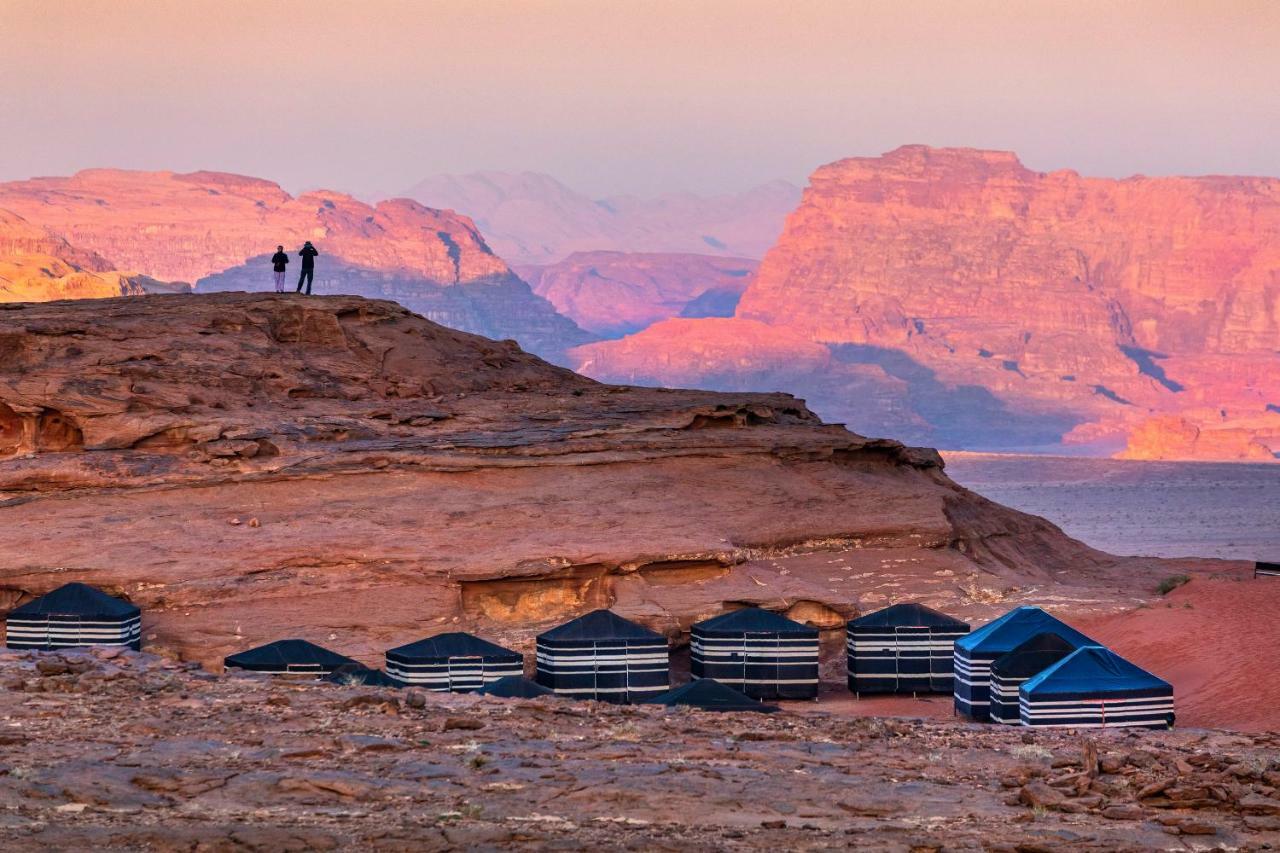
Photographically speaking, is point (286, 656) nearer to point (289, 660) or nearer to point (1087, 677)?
point (289, 660)

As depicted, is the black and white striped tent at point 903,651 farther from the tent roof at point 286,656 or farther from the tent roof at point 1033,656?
the tent roof at point 286,656

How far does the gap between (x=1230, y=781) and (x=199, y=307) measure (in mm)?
26403

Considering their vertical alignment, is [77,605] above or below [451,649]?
above

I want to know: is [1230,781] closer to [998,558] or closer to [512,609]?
[512,609]

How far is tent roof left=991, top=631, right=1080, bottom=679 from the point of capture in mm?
22922

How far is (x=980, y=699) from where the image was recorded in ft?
78.6

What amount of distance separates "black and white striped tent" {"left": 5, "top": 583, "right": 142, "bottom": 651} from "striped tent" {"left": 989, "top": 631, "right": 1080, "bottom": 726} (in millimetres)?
13227

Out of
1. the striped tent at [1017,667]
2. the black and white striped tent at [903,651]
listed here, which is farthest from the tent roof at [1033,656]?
the black and white striped tent at [903,651]

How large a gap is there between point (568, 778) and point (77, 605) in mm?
13493

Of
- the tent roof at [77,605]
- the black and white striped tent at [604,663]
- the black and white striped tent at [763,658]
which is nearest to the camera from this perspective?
the black and white striped tent at [604,663]

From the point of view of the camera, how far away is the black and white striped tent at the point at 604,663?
24.8 metres

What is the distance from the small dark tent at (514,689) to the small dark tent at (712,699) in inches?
69.7

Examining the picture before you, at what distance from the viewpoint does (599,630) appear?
2505 centimetres

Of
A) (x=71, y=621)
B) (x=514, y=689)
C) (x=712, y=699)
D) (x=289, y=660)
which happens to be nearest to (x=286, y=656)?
(x=289, y=660)
